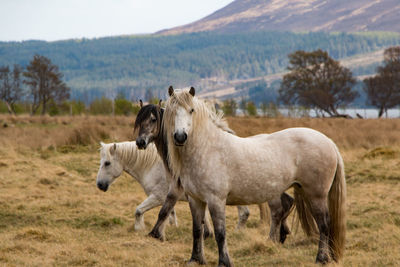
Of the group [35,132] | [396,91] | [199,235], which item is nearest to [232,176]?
[199,235]

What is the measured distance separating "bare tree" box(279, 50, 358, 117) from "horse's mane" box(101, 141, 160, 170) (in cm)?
5192

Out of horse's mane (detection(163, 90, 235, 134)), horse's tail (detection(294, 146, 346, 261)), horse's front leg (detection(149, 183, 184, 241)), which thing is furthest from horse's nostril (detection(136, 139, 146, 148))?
horse's tail (detection(294, 146, 346, 261))

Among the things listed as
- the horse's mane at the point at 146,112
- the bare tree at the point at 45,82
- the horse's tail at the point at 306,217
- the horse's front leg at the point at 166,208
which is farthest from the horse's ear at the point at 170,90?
the bare tree at the point at 45,82

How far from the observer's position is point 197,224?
223 inches

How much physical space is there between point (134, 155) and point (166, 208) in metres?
1.99

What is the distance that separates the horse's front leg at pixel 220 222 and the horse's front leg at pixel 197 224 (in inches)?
16.8

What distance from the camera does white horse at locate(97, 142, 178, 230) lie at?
825cm

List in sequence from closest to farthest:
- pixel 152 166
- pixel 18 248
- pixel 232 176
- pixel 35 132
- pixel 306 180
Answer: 1. pixel 232 176
2. pixel 306 180
3. pixel 18 248
4. pixel 152 166
5. pixel 35 132

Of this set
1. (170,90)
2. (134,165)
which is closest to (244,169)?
(170,90)

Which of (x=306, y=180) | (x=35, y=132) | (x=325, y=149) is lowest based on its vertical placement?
(x=35, y=132)

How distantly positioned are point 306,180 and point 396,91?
59000mm

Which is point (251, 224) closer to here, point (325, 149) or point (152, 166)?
point (152, 166)

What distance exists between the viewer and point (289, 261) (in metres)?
5.79

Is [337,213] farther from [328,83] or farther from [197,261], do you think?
[328,83]
